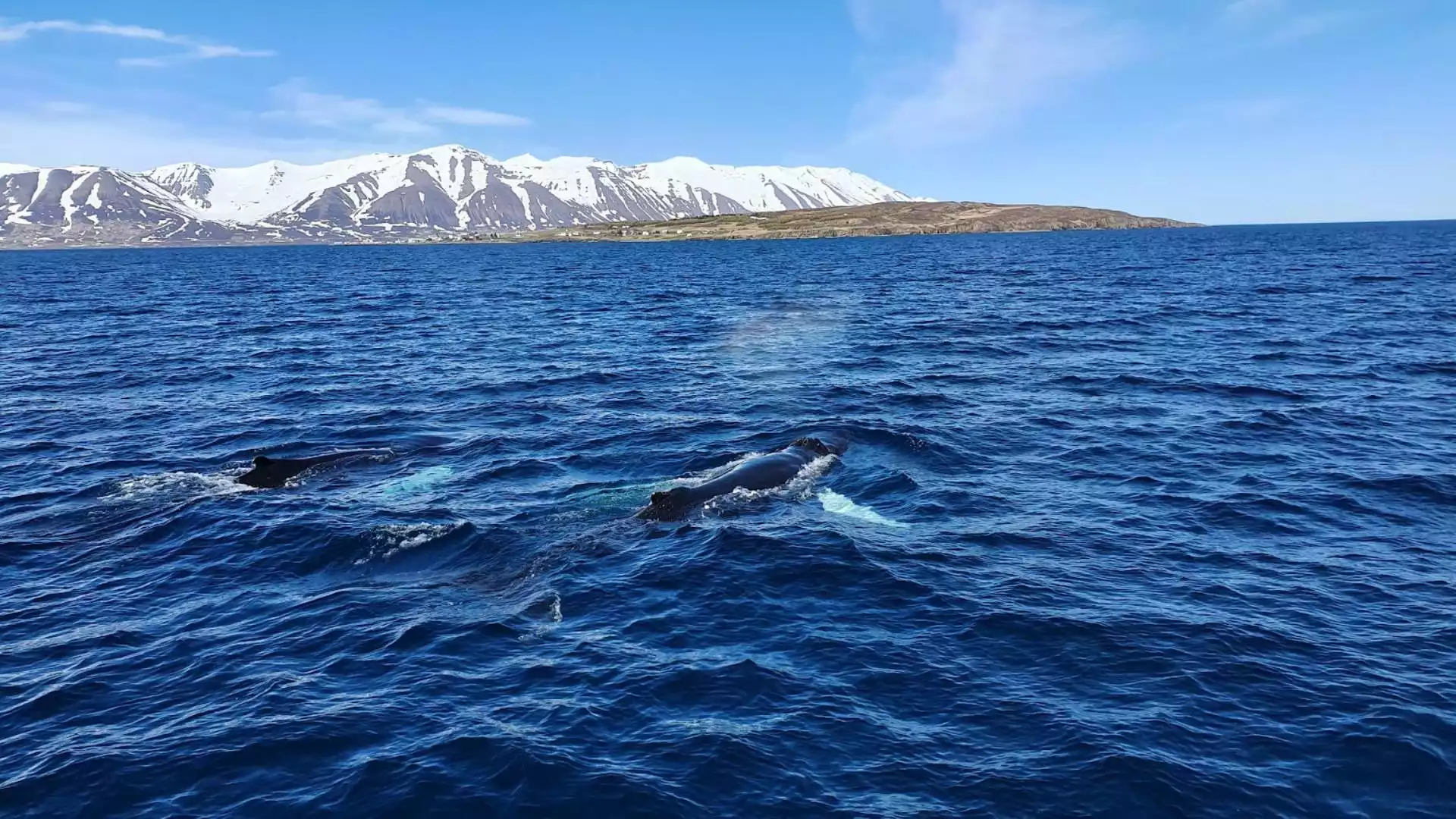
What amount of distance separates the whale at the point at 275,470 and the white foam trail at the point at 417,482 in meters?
4.02

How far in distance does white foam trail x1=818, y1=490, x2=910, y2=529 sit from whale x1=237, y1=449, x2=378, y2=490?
19925mm

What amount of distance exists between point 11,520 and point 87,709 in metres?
15.6

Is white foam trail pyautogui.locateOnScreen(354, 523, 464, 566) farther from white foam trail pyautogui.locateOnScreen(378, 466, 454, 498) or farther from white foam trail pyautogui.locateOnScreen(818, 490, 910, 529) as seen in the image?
white foam trail pyautogui.locateOnScreen(818, 490, 910, 529)

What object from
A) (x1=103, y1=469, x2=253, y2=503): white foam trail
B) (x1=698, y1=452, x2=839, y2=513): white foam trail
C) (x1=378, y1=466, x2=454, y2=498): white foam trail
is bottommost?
(x1=103, y1=469, x2=253, y2=503): white foam trail

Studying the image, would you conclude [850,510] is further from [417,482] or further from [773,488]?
[417,482]

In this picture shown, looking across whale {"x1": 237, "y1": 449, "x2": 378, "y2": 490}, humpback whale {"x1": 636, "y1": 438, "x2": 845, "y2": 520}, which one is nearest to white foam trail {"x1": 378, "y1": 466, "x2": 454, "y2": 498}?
whale {"x1": 237, "y1": 449, "x2": 378, "y2": 490}

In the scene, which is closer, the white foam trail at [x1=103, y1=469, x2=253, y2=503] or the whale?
the white foam trail at [x1=103, y1=469, x2=253, y2=503]

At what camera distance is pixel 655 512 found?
90.5 feet

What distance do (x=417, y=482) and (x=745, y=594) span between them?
51.0ft

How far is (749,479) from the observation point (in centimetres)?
3034

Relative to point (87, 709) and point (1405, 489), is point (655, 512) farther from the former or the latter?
point (1405, 489)

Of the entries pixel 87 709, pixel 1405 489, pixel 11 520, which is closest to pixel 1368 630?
pixel 1405 489

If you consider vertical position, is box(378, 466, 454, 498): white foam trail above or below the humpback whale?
below

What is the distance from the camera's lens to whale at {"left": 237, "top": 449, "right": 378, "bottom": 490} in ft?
104
